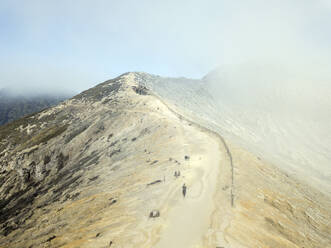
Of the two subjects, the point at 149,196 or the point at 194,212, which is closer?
the point at 194,212

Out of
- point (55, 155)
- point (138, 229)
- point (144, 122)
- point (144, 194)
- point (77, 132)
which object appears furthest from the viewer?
point (77, 132)

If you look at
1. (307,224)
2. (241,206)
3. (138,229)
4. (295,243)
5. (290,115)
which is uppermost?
(138,229)

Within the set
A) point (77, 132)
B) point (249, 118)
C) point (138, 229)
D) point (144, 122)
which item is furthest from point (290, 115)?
point (138, 229)

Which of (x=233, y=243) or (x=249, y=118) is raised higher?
(x=233, y=243)

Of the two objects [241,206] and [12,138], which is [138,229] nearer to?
[241,206]

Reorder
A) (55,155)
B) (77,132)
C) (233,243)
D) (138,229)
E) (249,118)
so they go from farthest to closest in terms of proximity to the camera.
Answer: (249,118), (77,132), (55,155), (138,229), (233,243)

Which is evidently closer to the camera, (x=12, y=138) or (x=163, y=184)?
(x=163, y=184)

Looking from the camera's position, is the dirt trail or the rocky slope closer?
the dirt trail

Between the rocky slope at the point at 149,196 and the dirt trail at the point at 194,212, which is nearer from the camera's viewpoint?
the dirt trail at the point at 194,212
